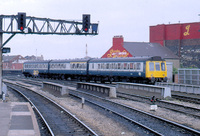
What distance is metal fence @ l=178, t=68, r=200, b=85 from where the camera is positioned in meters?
26.7

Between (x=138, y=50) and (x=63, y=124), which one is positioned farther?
(x=138, y=50)

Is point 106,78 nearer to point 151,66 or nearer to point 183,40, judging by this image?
point 151,66

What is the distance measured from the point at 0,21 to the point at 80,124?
42.3 feet

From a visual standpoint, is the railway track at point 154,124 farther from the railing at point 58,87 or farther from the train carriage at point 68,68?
the train carriage at point 68,68

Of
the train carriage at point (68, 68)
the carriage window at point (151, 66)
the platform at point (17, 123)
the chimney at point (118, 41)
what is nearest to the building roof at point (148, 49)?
the chimney at point (118, 41)

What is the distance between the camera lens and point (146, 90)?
2311cm

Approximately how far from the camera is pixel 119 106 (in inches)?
711

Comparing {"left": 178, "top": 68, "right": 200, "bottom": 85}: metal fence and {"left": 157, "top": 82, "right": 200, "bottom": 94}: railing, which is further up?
{"left": 178, "top": 68, "right": 200, "bottom": 85}: metal fence

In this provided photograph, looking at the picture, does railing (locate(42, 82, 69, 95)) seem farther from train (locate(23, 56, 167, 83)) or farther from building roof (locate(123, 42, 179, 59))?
building roof (locate(123, 42, 179, 59))

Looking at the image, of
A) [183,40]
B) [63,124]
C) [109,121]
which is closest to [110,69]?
[109,121]

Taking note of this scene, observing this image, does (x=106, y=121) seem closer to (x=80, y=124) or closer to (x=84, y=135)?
(x=80, y=124)

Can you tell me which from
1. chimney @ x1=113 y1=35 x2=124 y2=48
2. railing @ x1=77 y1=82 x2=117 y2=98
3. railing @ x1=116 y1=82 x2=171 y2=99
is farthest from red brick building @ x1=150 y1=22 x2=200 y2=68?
railing @ x1=77 y1=82 x2=117 y2=98

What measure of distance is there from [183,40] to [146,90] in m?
44.1

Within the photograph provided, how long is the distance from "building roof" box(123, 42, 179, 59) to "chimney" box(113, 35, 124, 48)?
1030 millimetres
